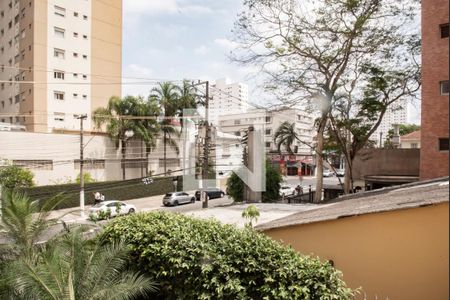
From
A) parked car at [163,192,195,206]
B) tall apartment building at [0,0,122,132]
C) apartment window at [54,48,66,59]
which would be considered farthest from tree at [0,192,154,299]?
apartment window at [54,48,66,59]

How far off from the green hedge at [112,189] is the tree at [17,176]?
1.91 feet

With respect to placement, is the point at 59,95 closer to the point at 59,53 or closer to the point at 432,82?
the point at 59,53

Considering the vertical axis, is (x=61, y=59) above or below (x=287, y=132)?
above

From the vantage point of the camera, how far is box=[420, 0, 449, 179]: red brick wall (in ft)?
47.8

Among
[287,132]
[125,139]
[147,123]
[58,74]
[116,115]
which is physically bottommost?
[125,139]

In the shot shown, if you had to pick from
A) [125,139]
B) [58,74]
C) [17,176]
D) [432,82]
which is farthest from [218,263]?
[58,74]

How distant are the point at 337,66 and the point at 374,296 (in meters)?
19.3

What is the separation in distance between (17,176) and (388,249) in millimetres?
27180

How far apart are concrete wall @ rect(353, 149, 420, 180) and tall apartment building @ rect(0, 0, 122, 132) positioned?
2739 centimetres

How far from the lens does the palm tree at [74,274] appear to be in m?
6.25

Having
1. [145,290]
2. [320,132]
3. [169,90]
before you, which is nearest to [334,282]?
[145,290]

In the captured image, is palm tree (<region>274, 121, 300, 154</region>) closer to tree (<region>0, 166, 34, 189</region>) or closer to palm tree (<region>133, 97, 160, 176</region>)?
palm tree (<region>133, 97, 160, 176</region>)

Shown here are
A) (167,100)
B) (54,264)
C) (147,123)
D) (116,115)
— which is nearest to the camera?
(54,264)

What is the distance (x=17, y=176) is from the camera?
26.7m
